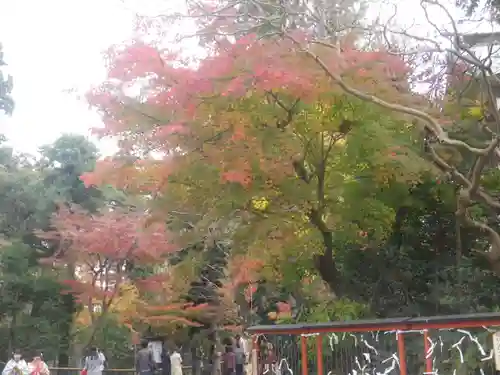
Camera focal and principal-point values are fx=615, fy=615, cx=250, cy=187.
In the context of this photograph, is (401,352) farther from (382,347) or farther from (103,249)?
(103,249)

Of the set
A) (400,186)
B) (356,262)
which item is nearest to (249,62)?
(400,186)

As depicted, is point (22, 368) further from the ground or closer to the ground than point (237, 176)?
closer to the ground

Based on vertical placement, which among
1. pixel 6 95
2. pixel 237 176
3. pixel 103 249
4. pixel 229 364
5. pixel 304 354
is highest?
pixel 6 95

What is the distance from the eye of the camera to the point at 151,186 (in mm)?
12852

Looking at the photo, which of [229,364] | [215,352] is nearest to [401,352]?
[229,364]

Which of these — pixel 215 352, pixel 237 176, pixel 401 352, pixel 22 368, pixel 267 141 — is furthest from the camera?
pixel 215 352

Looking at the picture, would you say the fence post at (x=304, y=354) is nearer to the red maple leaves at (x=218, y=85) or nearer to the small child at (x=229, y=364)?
the red maple leaves at (x=218, y=85)

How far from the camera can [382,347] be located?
877 cm

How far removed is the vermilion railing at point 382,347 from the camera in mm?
7461

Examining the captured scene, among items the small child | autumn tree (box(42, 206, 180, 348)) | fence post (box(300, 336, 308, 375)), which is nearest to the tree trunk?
autumn tree (box(42, 206, 180, 348))

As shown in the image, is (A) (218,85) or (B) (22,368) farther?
(B) (22,368)

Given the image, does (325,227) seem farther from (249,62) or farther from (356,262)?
(249,62)

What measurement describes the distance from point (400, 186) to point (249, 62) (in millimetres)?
4769

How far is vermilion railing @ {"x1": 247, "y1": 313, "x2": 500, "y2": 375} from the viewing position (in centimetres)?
746
